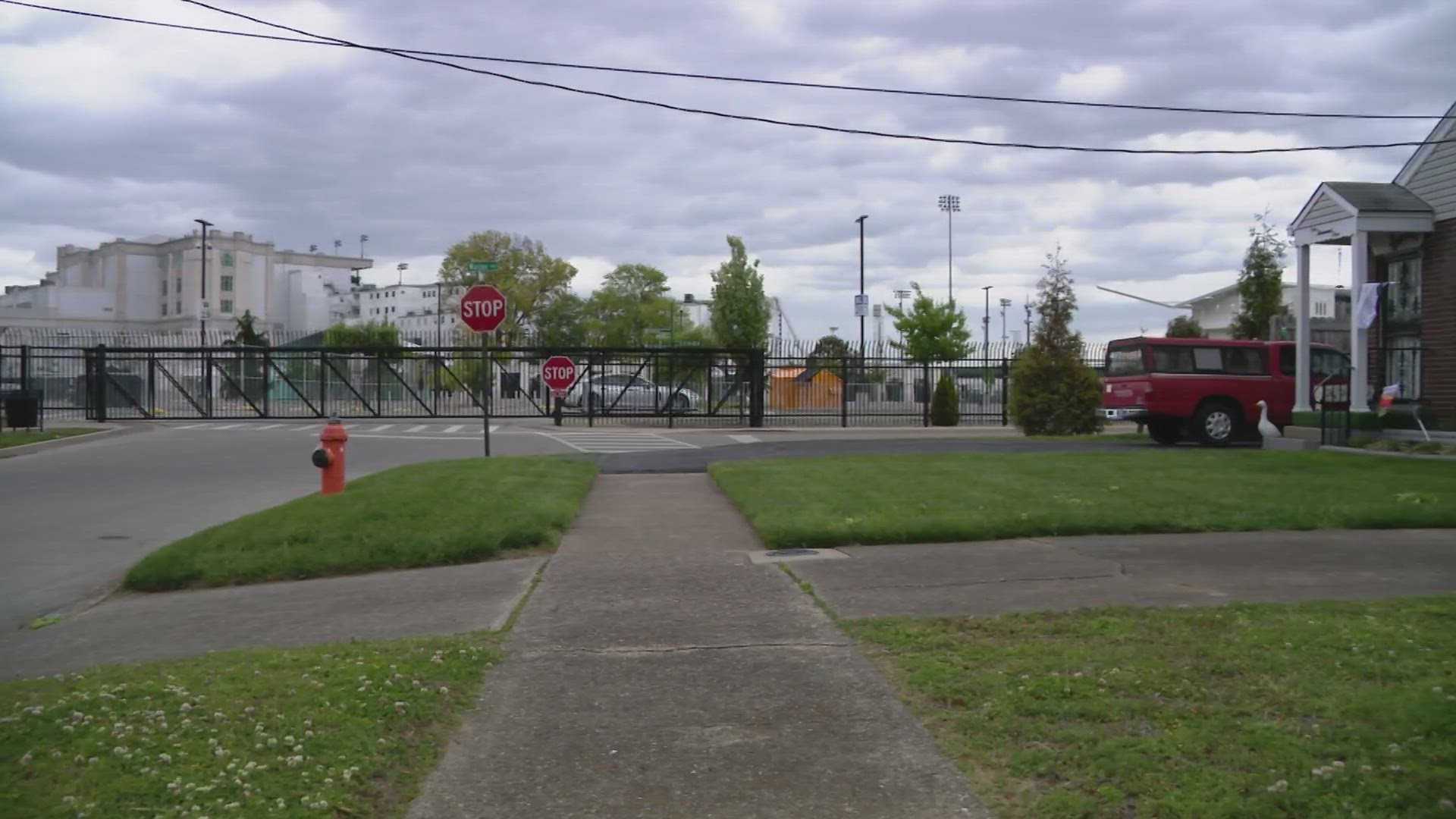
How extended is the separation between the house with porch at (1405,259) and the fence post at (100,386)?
30116 mm

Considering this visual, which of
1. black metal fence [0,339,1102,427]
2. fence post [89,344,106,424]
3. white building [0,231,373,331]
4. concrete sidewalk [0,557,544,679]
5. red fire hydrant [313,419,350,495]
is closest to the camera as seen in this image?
concrete sidewalk [0,557,544,679]

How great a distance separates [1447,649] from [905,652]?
274 centimetres

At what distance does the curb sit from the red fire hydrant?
11.8 metres

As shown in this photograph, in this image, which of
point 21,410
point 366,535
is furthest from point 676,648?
point 21,410

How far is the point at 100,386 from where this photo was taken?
3328cm

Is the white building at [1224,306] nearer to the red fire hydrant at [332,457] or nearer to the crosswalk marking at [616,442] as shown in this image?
the crosswalk marking at [616,442]

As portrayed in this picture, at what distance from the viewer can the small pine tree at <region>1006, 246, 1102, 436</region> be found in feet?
82.3

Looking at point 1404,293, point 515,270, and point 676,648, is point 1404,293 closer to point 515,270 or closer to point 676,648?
point 676,648

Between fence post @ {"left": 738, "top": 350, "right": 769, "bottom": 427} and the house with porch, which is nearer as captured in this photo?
the house with porch

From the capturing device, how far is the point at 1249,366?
896 inches

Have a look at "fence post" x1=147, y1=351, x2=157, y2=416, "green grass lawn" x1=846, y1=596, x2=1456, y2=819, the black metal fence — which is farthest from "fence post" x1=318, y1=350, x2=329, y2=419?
"green grass lawn" x1=846, y1=596, x2=1456, y2=819

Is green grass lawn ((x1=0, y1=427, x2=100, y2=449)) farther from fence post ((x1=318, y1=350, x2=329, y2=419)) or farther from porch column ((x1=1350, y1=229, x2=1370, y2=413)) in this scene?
porch column ((x1=1350, y1=229, x2=1370, y2=413))

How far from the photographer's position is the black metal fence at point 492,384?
33.2 meters

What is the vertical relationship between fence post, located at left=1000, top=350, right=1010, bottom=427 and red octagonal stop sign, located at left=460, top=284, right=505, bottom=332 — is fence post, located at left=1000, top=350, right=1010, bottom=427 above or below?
below
